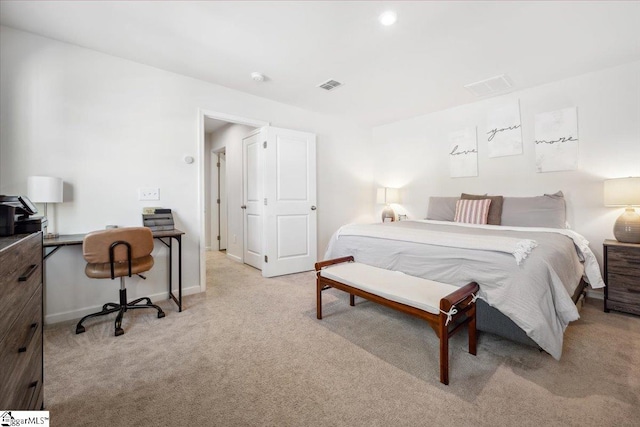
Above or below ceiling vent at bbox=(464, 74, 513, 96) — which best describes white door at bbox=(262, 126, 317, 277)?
below

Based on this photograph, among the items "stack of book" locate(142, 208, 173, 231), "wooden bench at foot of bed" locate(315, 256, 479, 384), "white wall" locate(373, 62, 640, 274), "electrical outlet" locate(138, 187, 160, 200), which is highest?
"white wall" locate(373, 62, 640, 274)

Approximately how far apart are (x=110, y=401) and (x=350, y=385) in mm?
1280

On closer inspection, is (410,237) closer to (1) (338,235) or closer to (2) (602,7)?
(1) (338,235)

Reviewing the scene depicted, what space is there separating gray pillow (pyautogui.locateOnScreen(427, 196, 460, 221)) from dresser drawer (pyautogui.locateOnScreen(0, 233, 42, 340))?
386 centimetres

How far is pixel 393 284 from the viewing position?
6.59ft

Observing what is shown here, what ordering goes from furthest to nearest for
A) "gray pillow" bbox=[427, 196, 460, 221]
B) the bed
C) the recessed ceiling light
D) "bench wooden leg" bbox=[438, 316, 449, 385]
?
"gray pillow" bbox=[427, 196, 460, 221] < the recessed ceiling light < the bed < "bench wooden leg" bbox=[438, 316, 449, 385]

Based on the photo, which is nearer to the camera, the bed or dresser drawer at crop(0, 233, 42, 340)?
dresser drawer at crop(0, 233, 42, 340)

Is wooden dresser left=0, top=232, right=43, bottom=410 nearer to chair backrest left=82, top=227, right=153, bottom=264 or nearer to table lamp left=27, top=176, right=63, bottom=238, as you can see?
chair backrest left=82, top=227, right=153, bottom=264

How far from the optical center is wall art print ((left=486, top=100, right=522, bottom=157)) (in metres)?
3.49

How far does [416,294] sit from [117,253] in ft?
7.51

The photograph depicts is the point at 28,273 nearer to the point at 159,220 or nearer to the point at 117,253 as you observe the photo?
the point at 117,253

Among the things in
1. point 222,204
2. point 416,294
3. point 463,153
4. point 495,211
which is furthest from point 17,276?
point 222,204

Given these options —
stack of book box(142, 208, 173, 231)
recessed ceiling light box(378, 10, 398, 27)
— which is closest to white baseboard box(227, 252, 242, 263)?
stack of book box(142, 208, 173, 231)

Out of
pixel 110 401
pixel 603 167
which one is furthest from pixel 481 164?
pixel 110 401
